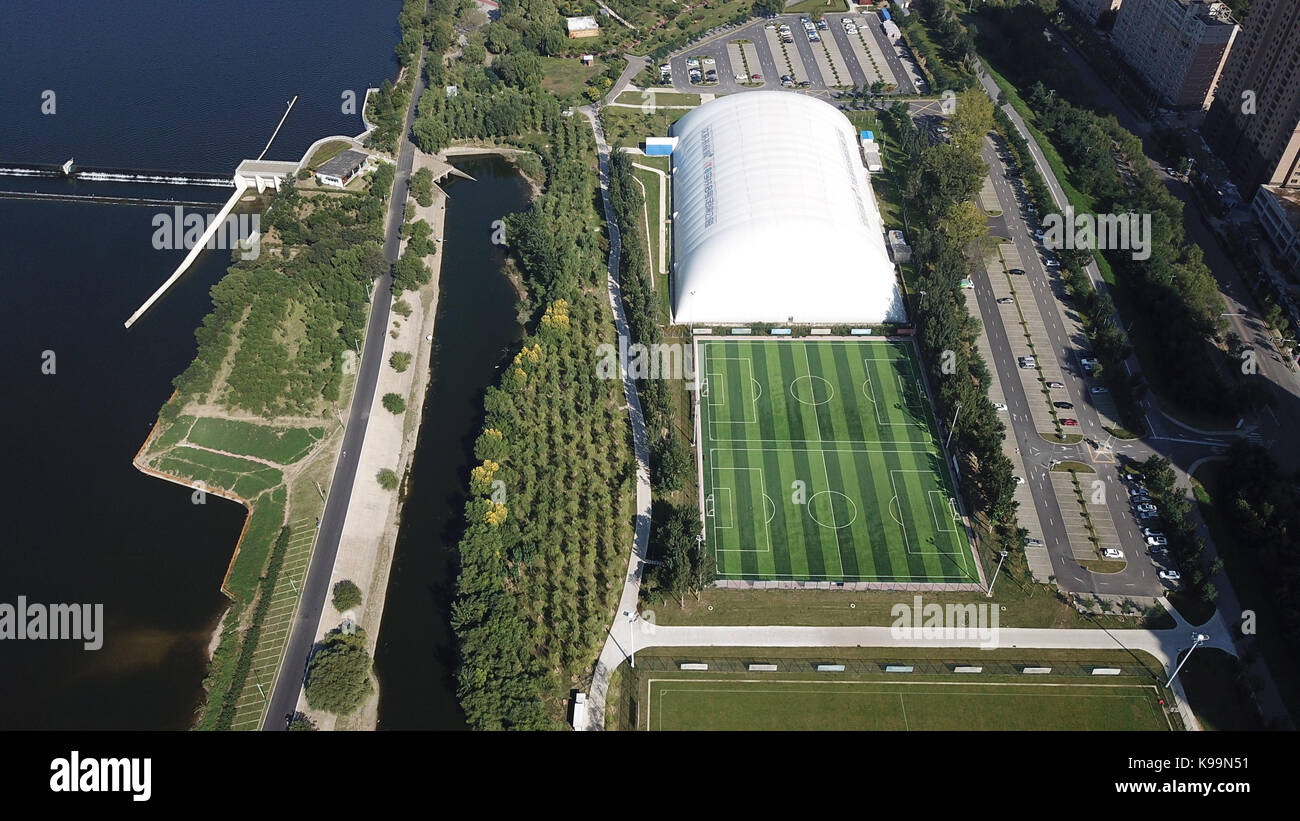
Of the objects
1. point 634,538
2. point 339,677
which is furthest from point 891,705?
Result: point 339,677

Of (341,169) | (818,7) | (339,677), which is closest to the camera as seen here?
(339,677)

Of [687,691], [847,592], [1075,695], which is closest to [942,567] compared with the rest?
[847,592]

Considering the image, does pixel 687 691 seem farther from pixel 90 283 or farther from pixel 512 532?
pixel 90 283

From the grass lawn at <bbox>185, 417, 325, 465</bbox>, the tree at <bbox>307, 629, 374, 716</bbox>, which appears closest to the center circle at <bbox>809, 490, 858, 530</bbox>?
the tree at <bbox>307, 629, 374, 716</bbox>

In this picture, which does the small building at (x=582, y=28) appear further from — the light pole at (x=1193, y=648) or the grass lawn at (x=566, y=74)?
the light pole at (x=1193, y=648)

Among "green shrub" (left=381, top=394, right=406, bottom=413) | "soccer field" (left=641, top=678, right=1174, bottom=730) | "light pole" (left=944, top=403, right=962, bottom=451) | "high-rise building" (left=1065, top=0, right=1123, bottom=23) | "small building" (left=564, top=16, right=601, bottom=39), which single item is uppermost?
"small building" (left=564, top=16, right=601, bottom=39)

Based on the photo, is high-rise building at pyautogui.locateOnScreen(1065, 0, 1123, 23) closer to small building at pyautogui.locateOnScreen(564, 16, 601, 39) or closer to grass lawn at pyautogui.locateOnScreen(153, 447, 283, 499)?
small building at pyautogui.locateOnScreen(564, 16, 601, 39)

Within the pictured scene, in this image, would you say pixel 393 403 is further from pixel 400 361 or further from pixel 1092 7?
pixel 1092 7
